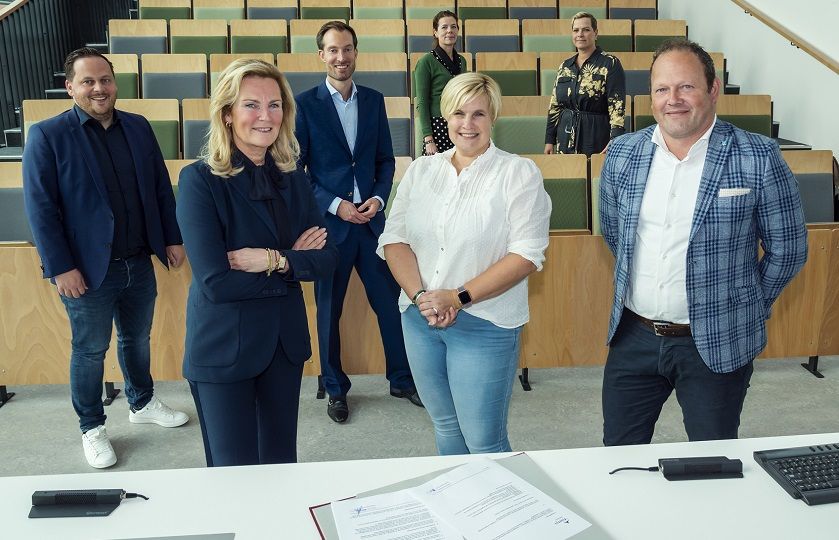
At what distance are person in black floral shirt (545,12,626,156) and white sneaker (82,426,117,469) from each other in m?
2.51

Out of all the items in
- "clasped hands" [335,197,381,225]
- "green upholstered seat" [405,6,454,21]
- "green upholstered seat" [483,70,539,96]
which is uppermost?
"green upholstered seat" [405,6,454,21]

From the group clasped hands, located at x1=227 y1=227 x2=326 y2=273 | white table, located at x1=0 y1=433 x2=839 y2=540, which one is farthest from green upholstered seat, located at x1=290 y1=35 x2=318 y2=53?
white table, located at x1=0 y1=433 x2=839 y2=540

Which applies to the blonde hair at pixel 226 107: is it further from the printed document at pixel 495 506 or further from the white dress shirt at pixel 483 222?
the printed document at pixel 495 506

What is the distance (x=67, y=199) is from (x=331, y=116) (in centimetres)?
96

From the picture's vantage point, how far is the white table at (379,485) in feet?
3.76

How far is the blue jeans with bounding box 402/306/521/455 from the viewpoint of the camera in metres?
1.77

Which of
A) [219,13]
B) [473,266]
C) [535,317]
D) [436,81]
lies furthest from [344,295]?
[219,13]

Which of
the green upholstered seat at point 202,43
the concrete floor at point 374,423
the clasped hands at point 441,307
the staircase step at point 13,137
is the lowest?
the concrete floor at point 374,423

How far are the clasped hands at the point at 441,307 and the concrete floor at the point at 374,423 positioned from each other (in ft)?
3.42

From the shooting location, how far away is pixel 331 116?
277 cm

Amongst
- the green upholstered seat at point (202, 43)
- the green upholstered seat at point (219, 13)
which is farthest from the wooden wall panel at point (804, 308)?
the green upholstered seat at point (219, 13)

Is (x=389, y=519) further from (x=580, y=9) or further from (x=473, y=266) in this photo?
(x=580, y=9)

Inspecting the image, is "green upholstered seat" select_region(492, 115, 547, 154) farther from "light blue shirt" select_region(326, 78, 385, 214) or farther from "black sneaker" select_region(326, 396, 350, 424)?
"black sneaker" select_region(326, 396, 350, 424)

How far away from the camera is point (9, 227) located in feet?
10.2
